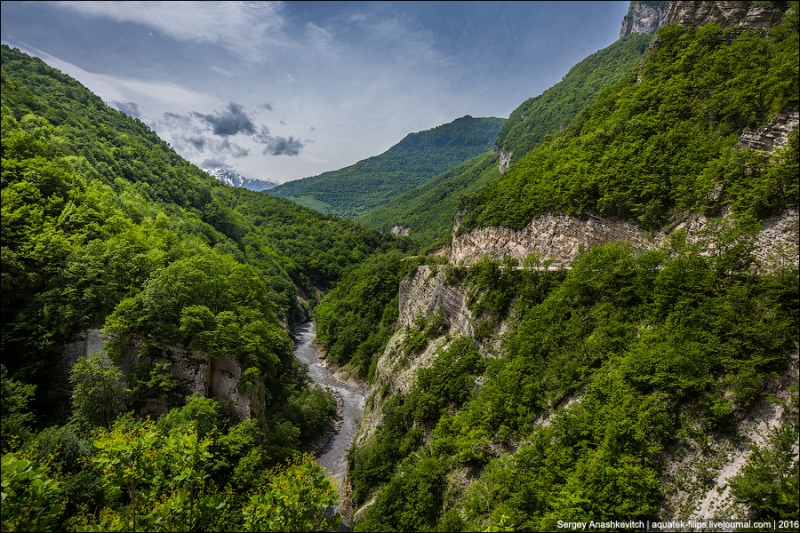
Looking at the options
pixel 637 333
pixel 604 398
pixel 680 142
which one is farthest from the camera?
pixel 680 142

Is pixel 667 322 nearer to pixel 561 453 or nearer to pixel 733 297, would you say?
pixel 733 297

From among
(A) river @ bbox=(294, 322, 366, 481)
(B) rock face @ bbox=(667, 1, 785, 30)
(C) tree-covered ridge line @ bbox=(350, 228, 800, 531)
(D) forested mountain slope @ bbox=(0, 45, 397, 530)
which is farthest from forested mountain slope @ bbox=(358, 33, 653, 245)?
(C) tree-covered ridge line @ bbox=(350, 228, 800, 531)

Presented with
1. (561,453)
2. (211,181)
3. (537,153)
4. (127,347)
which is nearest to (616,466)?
(561,453)

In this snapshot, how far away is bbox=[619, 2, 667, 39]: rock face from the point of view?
130 metres

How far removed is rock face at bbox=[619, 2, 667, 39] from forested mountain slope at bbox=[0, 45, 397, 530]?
167 m

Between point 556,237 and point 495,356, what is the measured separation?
35.8 ft

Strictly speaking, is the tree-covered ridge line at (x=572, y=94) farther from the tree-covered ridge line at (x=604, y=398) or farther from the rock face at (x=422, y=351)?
the tree-covered ridge line at (x=604, y=398)

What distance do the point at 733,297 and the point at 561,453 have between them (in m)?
10.6

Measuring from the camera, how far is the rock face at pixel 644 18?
130387 mm

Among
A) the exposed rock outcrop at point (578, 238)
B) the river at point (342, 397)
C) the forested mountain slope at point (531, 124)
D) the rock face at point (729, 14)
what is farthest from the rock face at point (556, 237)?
the forested mountain slope at point (531, 124)

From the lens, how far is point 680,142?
80.6ft

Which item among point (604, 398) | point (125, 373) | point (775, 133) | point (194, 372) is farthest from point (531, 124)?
point (125, 373)

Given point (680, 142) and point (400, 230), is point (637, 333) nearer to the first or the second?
point (680, 142)

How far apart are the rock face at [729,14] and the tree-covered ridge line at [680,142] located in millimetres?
593
